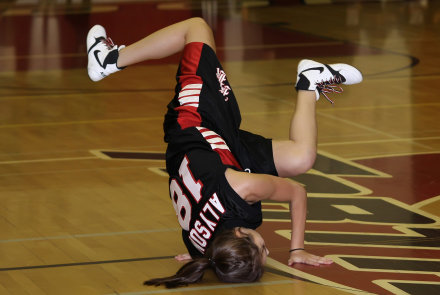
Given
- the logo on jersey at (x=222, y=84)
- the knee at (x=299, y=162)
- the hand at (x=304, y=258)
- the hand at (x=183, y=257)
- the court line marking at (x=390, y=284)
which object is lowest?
the court line marking at (x=390, y=284)

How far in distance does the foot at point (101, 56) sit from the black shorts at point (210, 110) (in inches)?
18.0

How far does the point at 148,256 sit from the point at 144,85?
213 inches

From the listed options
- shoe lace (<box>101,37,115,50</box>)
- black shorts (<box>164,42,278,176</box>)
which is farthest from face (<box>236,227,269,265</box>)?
shoe lace (<box>101,37,115,50</box>)

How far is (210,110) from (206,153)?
0.36 metres

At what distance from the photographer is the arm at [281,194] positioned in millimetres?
3643

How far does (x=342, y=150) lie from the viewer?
6.46m

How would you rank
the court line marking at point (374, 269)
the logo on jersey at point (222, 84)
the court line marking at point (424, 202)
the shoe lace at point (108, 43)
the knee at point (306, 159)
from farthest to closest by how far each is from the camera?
the court line marking at point (424, 202) < the shoe lace at point (108, 43) < the logo on jersey at point (222, 84) < the knee at point (306, 159) < the court line marking at point (374, 269)

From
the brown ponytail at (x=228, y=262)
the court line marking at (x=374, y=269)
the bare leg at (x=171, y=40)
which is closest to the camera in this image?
the brown ponytail at (x=228, y=262)

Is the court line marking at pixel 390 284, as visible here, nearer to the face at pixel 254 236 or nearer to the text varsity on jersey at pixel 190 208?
the face at pixel 254 236

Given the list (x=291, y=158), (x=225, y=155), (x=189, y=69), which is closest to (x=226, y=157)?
(x=225, y=155)

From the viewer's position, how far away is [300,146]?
4.16 m

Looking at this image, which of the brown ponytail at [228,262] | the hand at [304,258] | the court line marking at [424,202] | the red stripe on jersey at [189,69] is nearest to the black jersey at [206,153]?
the red stripe on jersey at [189,69]

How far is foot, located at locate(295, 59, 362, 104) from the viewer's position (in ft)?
14.1

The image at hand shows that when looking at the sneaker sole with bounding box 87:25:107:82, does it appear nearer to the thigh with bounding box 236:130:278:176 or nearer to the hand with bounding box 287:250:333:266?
the thigh with bounding box 236:130:278:176
